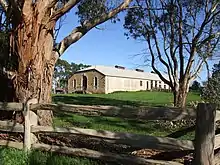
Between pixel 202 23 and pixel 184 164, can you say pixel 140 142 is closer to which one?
pixel 184 164

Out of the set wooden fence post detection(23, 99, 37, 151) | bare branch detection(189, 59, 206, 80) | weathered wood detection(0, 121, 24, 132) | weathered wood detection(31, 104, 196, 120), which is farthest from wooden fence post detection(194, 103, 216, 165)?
bare branch detection(189, 59, 206, 80)

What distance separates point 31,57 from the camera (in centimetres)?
808

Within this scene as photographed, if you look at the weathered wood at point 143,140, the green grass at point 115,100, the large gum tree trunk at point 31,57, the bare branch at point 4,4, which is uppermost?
the bare branch at point 4,4

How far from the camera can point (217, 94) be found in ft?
46.7

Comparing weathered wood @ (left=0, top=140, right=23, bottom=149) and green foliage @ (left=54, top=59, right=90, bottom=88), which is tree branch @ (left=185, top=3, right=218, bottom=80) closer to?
weathered wood @ (left=0, top=140, right=23, bottom=149)

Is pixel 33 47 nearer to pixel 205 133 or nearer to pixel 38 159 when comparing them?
pixel 38 159

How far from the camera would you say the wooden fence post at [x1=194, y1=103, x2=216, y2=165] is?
15.3ft

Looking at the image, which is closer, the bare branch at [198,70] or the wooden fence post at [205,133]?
the wooden fence post at [205,133]

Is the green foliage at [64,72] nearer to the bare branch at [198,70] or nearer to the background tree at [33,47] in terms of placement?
the bare branch at [198,70]

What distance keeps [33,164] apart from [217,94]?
33.5 feet

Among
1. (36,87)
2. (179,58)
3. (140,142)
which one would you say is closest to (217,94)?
(179,58)

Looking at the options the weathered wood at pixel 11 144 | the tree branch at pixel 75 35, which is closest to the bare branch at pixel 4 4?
the tree branch at pixel 75 35

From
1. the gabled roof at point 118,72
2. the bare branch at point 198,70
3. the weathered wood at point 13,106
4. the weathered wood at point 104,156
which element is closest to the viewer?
the weathered wood at point 104,156

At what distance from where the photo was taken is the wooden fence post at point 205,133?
466cm
